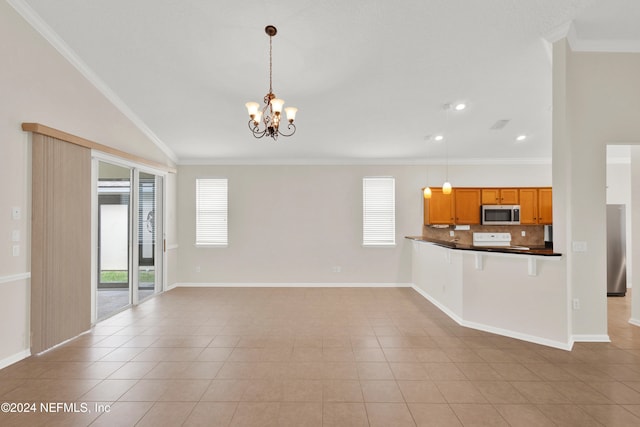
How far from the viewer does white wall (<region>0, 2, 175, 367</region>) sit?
3.05 meters

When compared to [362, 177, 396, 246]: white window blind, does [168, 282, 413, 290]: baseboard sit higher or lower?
lower

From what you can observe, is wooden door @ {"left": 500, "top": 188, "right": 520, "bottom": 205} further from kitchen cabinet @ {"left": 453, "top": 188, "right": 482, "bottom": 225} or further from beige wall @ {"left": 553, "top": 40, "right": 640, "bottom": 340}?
beige wall @ {"left": 553, "top": 40, "right": 640, "bottom": 340}

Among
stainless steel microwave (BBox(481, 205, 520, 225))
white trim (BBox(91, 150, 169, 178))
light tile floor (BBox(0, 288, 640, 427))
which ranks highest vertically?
white trim (BBox(91, 150, 169, 178))

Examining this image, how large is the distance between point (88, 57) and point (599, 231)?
628cm

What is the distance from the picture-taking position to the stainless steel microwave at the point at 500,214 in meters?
6.34

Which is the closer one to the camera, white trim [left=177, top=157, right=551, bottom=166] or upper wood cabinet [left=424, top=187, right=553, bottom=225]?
upper wood cabinet [left=424, top=187, right=553, bottom=225]

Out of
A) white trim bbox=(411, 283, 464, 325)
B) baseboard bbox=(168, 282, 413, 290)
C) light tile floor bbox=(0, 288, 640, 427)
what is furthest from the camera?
baseboard bbox=(168, 282, 413, 290)

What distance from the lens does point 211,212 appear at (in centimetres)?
664

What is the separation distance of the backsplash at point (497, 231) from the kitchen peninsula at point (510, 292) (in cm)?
212

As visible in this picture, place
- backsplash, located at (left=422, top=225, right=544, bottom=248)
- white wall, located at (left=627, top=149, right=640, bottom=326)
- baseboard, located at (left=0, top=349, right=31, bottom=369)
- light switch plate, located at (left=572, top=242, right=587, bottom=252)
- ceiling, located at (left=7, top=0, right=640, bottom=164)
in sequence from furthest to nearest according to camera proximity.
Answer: backsplash, located at (left=422, top=225, right=544, bottom=248) < white wall, located at (left=627, top=149, right=640, bottom=326) < light switch plate, located at (left=572, top=242, right=587, bottom=252) < ceiling, located at (left=7, top=0, right=640, bottom=164) < baseboard, located at (left=0, top=349, right=31, bottom=369)

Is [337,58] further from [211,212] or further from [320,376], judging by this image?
[211,212]

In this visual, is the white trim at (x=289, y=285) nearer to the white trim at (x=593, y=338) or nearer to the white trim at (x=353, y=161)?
the white trim at (x=353, y=161)

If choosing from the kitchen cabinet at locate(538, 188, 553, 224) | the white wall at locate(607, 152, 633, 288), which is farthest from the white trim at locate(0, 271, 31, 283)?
the white wall at locate(607, 152, 633, 288)

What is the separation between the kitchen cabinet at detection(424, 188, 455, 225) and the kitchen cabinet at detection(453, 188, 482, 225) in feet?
0.33
